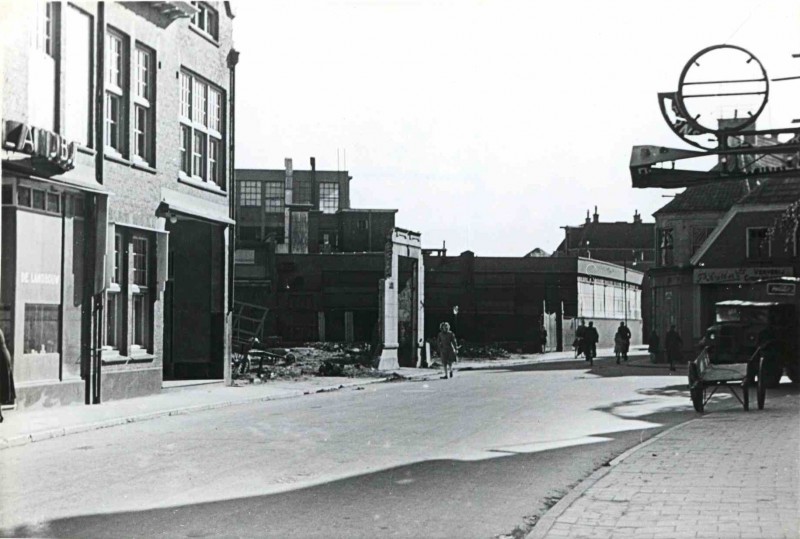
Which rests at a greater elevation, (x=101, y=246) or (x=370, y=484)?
(x=101, y=246)

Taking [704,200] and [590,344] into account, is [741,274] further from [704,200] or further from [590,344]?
[590,344]

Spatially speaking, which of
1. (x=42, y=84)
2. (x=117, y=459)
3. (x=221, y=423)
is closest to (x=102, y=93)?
(x=42, y=84)

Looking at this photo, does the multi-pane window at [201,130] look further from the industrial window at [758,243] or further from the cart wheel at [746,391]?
the cart wheel at [746,391]

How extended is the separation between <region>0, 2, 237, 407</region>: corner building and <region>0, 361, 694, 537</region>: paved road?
286cm

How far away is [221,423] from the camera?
16.2 m

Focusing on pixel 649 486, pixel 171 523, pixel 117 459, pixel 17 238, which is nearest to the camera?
pixel 171 523

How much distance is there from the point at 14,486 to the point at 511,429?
309 inches

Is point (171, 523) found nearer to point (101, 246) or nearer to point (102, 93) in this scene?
point (101, 246)

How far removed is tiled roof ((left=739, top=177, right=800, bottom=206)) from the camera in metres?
19.0

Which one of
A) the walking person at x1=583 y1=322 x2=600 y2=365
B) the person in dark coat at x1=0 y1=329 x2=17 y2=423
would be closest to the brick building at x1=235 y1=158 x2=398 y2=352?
the walking person at x1=583 y1=322 x2=600 y2=365

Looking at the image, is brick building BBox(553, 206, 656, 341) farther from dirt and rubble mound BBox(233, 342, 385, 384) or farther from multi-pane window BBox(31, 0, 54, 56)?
multi-pane window BBox(31, 0, 54, 56)

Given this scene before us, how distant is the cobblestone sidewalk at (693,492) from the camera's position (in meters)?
7.50

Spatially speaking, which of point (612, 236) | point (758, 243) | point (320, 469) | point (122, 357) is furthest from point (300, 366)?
point (612, 236)

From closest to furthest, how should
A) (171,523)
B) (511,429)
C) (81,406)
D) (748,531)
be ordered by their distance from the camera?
(748,531), (171,523), (511,429), (81,406)
